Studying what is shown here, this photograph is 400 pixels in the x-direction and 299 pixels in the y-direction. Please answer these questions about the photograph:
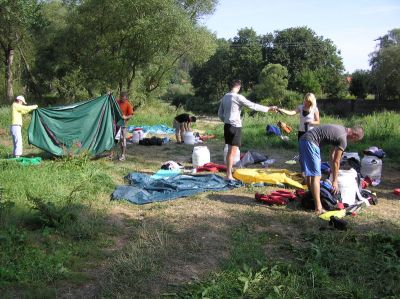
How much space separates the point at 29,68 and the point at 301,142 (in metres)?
25.4

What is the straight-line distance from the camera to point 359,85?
149 ft

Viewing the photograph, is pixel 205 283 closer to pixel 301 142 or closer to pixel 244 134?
pixel 301 142

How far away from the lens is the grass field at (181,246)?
3.72 m

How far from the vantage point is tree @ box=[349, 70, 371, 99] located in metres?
43.3

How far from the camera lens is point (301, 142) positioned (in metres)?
5.95

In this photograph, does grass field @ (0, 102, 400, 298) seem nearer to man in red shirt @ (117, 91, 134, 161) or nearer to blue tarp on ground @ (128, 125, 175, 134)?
man in red shirt @ (117, 91, 134, 161)

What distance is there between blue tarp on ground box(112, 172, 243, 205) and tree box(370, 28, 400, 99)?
33.0 meters

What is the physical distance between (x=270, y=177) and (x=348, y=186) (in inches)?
68.5

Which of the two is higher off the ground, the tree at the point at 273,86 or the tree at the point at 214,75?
the tree at the point at 214,75

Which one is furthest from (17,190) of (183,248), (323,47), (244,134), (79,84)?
(323,47)

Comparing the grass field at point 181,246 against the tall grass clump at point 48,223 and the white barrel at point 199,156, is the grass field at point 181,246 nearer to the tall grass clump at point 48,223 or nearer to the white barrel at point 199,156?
the tall grass clump at point 48,223

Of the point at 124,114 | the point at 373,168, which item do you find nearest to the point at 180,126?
the point at 124,114

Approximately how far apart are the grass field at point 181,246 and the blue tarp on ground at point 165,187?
248 millimetres

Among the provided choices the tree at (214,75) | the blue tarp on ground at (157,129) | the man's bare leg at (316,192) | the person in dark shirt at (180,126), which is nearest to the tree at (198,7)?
the blue tarp on ground at (157,129)
